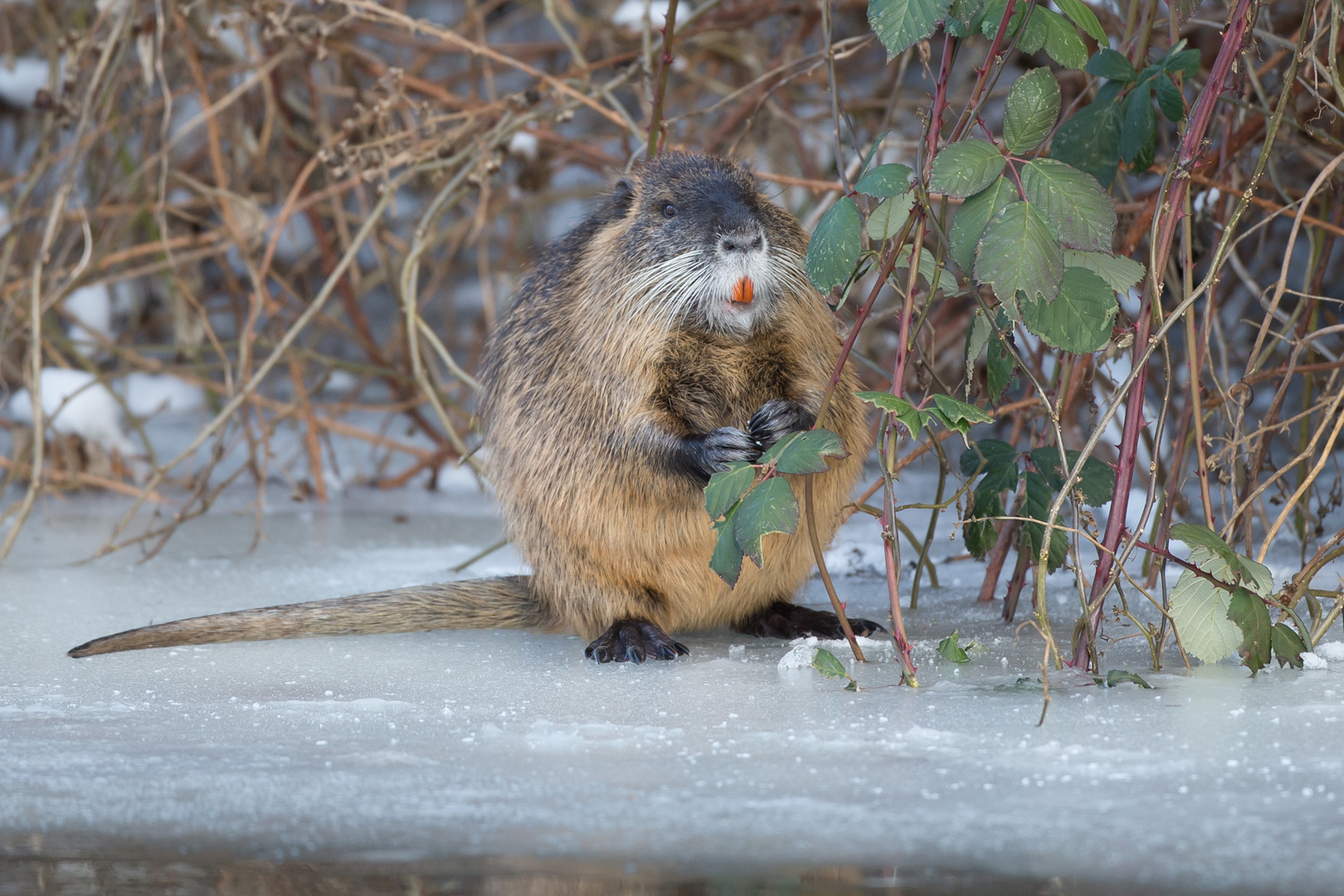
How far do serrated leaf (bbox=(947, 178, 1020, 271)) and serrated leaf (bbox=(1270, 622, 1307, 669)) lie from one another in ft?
2.50

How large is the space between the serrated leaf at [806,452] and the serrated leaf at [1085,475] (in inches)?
19.5

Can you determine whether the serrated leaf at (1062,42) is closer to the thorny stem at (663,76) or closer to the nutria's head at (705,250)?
the nutria's head at (705,250)

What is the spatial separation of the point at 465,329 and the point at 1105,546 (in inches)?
224

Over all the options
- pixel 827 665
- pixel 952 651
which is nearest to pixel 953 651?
pixel 952 651

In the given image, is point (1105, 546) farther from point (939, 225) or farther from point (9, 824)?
point (9, 824)

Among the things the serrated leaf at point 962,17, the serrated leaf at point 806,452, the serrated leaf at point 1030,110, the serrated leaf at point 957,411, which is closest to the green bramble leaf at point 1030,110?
the serrated leaf at point 1030,110

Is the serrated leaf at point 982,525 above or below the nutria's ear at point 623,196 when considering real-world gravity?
below

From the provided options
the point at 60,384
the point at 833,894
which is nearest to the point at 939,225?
the point at 833,894

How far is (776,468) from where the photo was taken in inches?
88.4

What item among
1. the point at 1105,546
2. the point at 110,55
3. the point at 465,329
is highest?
the point at 110,55

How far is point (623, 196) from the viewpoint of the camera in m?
2.99

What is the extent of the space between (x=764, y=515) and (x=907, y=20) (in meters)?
0.78

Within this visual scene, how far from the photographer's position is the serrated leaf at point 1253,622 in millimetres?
2203

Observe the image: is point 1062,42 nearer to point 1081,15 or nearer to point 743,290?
point 1081,15
